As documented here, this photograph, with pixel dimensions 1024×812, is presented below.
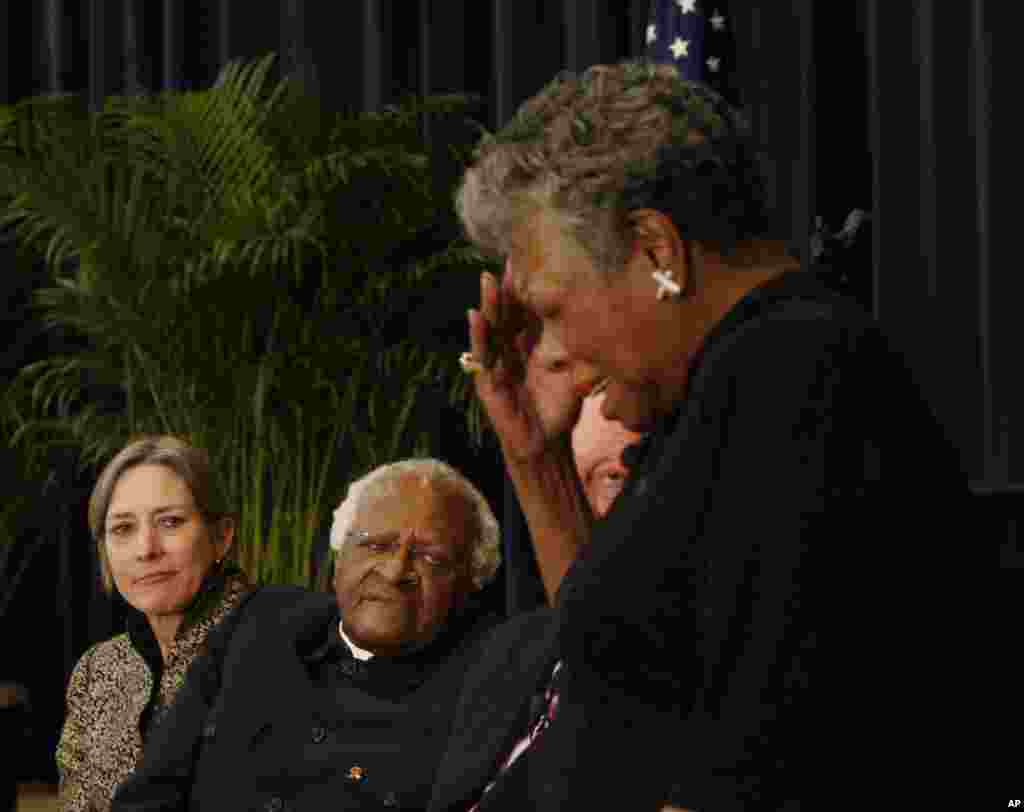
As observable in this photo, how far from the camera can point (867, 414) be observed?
3.72 ft

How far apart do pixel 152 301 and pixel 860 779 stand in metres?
4.14

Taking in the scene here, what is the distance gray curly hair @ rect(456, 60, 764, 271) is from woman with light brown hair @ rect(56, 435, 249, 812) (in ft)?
6.32

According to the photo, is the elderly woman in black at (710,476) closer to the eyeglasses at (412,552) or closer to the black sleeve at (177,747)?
the eyeglasses at (412,552)

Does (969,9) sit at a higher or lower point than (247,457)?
higher

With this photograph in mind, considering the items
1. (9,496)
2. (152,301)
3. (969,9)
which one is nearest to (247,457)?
(152,301)

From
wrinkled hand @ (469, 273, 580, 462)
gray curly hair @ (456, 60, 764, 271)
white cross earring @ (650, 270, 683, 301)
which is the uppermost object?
gray curly hair @ (456, 60, 764, 271)

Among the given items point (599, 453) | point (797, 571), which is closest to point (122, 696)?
point (599, 453)

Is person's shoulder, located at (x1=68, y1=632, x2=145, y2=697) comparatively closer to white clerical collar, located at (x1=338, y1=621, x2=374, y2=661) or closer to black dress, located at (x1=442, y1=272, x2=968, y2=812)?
white clerical collar, located at (x1=338, y1=621, x2=374, y2=661)

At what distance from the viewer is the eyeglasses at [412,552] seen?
275cm

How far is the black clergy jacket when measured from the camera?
2.59 metres

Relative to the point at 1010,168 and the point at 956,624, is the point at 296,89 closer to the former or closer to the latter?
the point at 1010,168

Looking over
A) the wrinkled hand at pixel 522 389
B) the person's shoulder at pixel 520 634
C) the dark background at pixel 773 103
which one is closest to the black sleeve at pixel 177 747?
the person's shoulder at pixel 520 634

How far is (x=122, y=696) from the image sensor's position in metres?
3.12

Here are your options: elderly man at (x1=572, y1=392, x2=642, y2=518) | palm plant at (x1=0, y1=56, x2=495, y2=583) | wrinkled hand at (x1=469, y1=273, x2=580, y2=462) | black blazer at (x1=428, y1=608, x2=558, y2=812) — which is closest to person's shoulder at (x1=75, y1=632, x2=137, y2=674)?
black blazer at (x1=428, y1=608, x2=558, y2=812)
